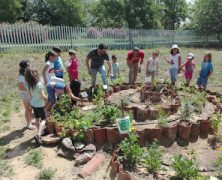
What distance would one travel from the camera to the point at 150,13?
25812mm

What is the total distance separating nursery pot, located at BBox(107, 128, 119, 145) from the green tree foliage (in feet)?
76.0

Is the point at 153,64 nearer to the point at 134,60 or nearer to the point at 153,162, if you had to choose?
the point at 134,60

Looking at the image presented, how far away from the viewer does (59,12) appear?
26891 millimetres

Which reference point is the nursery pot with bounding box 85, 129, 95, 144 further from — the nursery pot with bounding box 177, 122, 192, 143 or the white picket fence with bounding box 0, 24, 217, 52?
the white picket fence with bounding box 0, 24, 217, 52

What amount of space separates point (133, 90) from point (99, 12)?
21.8m

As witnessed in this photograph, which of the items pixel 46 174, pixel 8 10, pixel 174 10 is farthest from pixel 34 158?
pixel 174 10

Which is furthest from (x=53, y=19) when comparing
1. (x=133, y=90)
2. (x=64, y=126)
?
(x=64, y=126)

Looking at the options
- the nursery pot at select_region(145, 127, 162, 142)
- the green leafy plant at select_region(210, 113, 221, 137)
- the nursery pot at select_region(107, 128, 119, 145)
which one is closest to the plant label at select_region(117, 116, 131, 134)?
the nursery pot at select_region(107, 128, 119, 145)

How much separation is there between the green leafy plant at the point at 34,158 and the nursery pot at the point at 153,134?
6.24ft

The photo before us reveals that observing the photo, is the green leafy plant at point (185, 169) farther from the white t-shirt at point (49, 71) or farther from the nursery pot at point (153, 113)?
the white t-shirt at point (49, 71)

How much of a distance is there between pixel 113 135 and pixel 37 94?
158cm

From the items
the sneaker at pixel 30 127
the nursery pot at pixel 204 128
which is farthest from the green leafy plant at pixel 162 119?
the sneaker at pixel 30 127

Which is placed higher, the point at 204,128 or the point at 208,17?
the point at 208,17

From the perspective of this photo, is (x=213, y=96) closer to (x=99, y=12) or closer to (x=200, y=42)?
(x=200, y=42)
